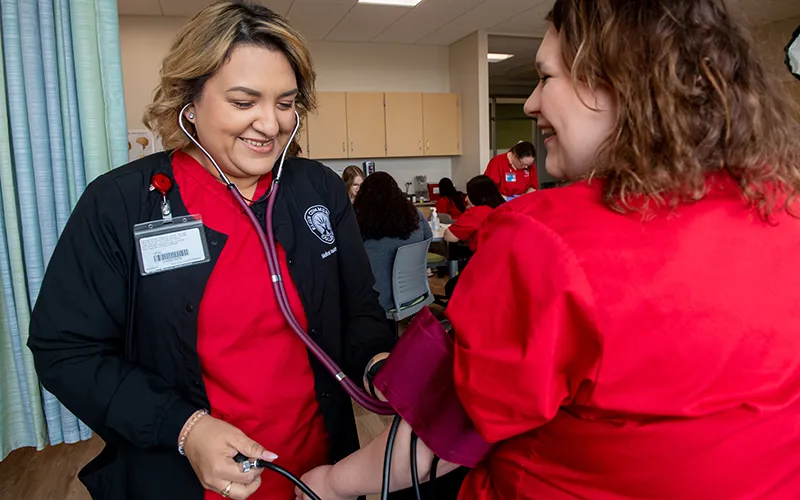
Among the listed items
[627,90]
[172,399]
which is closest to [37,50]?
[172,399]

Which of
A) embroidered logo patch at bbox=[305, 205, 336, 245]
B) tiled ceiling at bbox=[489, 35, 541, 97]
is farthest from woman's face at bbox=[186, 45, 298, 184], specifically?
tiled ceiling at bbox=[489, 35, 541, 97]

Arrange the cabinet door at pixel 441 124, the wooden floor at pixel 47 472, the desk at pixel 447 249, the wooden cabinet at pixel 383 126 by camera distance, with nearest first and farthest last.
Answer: the wooden floor at pixel 47 472 → the desk at pixel 447 249 → the wooden cabinet at pixel 383 126 → the cabinet door at pixel 441 124

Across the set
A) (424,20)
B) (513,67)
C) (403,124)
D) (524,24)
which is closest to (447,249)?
(424,20)

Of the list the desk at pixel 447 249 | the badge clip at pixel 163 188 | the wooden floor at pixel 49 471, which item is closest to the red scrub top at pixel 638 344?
the badge clip at pixel 163 188

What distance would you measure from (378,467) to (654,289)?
45 cm

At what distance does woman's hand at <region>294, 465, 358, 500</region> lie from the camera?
2.62 ft

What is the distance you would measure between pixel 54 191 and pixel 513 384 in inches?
81.1

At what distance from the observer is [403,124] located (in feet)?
22.6

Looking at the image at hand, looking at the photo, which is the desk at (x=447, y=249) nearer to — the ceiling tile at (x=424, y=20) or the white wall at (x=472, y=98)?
the ceiling tile at (x=424, y=20)

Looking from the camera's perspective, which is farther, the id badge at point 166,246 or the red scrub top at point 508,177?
the red scrub top at point 508,177

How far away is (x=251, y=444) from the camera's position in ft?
2.64

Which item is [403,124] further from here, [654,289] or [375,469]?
[654,289]

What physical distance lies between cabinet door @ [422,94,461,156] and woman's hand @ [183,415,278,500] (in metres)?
6.44

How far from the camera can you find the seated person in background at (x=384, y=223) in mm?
3143
